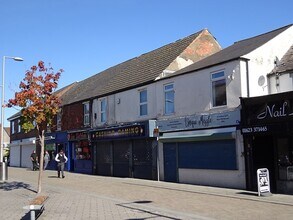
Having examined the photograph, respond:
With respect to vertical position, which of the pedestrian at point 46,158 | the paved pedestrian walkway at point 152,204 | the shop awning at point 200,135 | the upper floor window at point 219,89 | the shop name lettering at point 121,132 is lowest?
the paved pedestrian walkway at point 152,204

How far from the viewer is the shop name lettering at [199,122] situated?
55.2 feet

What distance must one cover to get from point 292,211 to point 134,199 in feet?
17.0

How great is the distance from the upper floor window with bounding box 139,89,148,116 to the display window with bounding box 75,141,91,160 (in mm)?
6682

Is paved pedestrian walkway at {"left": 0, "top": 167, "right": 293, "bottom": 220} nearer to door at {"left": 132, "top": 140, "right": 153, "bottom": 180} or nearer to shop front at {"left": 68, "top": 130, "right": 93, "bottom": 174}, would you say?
door at {"left": 132, "top": 140, "right": 153, "bottom": 180}

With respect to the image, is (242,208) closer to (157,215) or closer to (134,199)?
(157,215)

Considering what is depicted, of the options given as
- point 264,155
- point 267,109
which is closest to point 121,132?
point 264,155

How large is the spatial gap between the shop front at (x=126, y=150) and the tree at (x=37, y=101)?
589 centimetres

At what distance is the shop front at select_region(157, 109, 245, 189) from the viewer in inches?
615

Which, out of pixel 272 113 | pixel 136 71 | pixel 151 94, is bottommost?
pixel 272 113

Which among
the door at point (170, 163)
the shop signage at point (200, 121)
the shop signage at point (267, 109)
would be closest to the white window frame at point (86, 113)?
the shop signage at point (200, 121)

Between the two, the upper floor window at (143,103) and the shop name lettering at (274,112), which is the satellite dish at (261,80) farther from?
the upper floor window at (143,103)

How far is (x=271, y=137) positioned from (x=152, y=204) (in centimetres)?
591

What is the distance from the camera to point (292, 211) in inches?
404

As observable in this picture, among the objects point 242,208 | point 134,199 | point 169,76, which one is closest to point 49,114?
point 134,199
